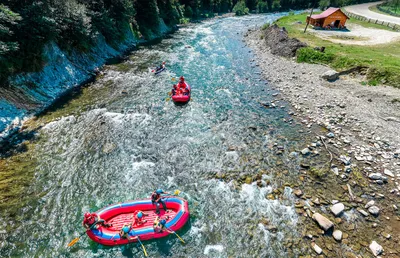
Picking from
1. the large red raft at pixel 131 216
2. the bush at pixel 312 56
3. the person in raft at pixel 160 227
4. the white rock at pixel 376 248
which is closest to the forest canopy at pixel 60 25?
the large red raft at pixel 131 216

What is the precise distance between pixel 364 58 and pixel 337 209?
64.0 ft

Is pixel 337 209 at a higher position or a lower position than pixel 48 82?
lower

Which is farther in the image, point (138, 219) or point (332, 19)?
point (332, 19)

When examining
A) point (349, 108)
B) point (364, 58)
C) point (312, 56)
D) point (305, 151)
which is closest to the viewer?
point (305, 151)

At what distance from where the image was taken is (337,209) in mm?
10164

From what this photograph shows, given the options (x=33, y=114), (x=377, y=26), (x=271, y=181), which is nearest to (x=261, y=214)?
(x=271, y=181)

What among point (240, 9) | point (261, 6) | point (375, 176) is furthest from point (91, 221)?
point (261, 6)

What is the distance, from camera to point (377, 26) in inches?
1550

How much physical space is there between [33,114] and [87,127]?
15.1 feet

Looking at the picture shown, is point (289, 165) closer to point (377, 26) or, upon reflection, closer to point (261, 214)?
point (261, 214)

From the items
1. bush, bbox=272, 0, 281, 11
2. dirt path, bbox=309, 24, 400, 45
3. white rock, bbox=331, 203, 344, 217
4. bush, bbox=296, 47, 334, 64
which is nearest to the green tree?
white rock, bbox=331, 203, 344, 217

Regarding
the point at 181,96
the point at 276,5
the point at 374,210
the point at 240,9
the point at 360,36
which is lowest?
the point at 374,210

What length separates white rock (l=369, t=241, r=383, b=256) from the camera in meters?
8.65

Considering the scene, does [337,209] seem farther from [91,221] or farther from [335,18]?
[335,18]
